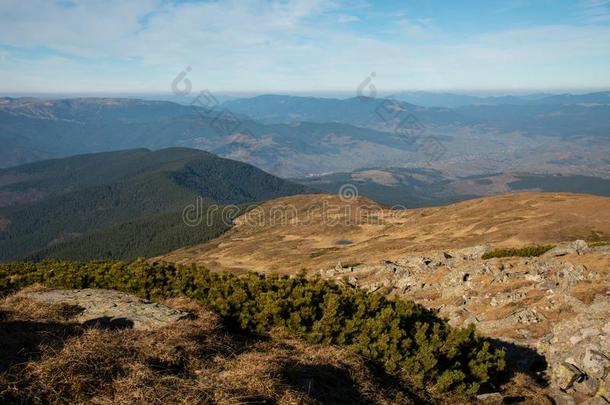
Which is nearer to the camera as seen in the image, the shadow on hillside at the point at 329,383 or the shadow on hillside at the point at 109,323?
the shadow on hillside at the point at 329,383

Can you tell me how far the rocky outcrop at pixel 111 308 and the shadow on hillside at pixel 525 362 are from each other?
14.7 metres

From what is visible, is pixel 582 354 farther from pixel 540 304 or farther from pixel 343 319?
pixel 343 319

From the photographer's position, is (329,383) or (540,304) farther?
(540,304)

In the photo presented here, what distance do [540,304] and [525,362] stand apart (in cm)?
749

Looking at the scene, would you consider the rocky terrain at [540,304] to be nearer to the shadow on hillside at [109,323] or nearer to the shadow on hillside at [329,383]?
the shadow on hillside at [329,383]

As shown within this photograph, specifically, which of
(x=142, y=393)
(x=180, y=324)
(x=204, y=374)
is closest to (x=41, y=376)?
(x=142, y=393)

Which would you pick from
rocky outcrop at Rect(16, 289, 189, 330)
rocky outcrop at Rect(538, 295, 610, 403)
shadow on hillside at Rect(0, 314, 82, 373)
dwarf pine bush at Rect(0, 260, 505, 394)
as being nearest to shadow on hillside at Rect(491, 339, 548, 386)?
rocky outcrop at Rect(538, 295, 610, 403)

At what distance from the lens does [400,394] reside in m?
14.5

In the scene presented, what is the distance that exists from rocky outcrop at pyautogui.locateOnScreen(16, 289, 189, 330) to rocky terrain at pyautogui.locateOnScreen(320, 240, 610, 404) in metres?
12.4

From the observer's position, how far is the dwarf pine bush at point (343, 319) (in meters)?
16.3

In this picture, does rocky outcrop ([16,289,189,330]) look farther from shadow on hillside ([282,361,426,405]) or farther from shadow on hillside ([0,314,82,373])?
shadow on hillside ([282,361,426,405])

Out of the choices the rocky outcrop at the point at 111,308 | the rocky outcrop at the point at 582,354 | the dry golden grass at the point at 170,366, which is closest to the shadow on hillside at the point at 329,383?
the dry golden grass at the point at 170,366

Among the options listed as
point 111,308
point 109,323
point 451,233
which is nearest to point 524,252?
point 111,308

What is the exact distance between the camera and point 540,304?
26.6 meters
